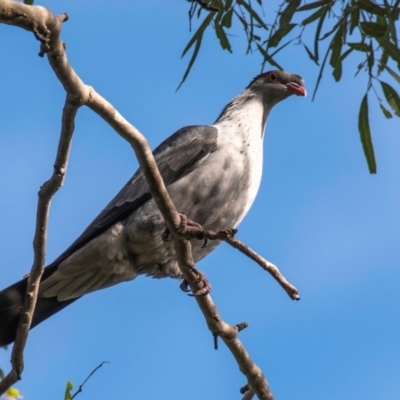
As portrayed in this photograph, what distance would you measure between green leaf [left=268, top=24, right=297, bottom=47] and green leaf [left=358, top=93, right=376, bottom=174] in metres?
0.51

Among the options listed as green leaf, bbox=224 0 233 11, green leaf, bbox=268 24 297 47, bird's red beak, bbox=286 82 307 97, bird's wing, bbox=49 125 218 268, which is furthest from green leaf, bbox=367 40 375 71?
bird's red beak, bbox=286 82 307 97

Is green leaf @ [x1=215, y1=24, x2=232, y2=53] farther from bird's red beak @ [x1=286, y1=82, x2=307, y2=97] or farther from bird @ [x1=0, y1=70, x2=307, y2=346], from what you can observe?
bird's red beak @ [x1=286, y1=82, x2=307, y2=97]

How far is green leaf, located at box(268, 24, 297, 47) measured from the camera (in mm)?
4410

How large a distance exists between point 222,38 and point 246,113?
986 mm

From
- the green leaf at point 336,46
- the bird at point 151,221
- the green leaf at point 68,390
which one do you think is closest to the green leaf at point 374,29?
the green leaf at point 336,46

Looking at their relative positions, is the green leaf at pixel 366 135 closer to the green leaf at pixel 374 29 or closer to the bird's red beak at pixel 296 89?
the green leaf at pixel 374 29

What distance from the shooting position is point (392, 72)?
450 centimetres

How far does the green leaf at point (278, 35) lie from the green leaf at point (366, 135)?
51cm

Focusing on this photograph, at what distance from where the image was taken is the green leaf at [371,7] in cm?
412

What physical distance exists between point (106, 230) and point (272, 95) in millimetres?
1694

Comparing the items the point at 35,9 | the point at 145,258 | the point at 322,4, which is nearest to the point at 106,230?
the point at 145,258

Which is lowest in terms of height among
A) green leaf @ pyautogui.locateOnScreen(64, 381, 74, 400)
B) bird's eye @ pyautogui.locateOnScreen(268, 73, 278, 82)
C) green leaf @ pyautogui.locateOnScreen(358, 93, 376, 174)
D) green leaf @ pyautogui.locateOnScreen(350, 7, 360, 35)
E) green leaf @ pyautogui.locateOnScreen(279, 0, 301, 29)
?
green leaf @ pyautogui.locateOnScreen(64, 381, 74, 400)

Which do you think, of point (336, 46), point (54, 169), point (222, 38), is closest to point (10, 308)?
point (54, 169)

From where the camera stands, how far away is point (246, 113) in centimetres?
571
